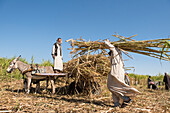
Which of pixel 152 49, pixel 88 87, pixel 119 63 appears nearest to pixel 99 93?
pixel 88 87

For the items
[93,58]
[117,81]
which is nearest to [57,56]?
[93,58]

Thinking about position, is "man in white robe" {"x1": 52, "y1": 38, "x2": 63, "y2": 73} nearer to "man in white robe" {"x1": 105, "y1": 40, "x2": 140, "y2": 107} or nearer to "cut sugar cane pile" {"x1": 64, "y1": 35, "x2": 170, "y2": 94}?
"cut sugar cane pile" {"x1": 64, "y1": 35, "x2": 170, "y2": 94}

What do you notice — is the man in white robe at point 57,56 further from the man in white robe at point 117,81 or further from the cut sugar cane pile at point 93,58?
the man in white robe at point 117,81

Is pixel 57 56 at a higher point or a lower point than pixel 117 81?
higher

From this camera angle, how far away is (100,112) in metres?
3.27

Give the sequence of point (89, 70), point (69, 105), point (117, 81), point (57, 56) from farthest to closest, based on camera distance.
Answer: point (57, 56) < point (89, 70) < point (69, 105) < point (117, 81)

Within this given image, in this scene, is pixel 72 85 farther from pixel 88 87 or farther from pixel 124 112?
pixel 124 112

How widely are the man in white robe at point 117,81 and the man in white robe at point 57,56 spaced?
2.52 metres

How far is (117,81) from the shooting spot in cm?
383

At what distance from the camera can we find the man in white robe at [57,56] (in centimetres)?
573

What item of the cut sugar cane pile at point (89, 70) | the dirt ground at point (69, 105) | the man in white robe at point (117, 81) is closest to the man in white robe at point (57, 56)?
the cut sugar cane pile at point (89, 70)

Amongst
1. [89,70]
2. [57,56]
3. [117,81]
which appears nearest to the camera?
[117,81]

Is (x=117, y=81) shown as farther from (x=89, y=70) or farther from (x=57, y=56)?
(x=57, y=56)

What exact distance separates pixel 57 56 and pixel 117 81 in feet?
9.51
